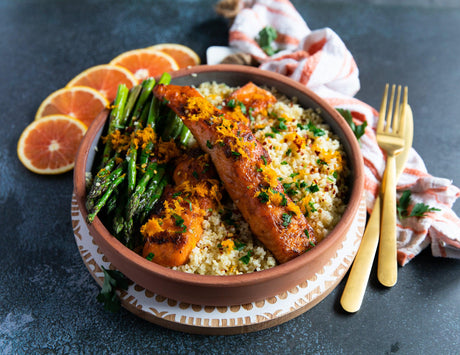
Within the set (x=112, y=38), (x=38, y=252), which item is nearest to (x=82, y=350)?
(x=38, y=252)

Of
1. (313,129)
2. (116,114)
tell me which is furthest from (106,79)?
(313,129)

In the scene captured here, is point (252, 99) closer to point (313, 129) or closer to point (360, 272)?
point (313, 129)

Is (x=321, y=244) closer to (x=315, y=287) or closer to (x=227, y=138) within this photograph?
(x=315, y=287)

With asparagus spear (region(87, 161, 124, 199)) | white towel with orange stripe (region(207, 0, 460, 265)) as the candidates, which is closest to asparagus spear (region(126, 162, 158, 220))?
asparagus spear (region(87, 161, 124, 199))

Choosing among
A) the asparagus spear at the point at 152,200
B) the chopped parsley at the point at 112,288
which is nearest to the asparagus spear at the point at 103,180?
the asparagus spear at the point at 152,200

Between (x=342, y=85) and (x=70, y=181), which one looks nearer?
(x=70, y=181)

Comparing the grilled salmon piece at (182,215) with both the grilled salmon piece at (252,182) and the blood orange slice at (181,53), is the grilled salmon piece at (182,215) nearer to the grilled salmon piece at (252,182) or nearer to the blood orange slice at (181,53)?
the grilled salmon piece at (252,182)
